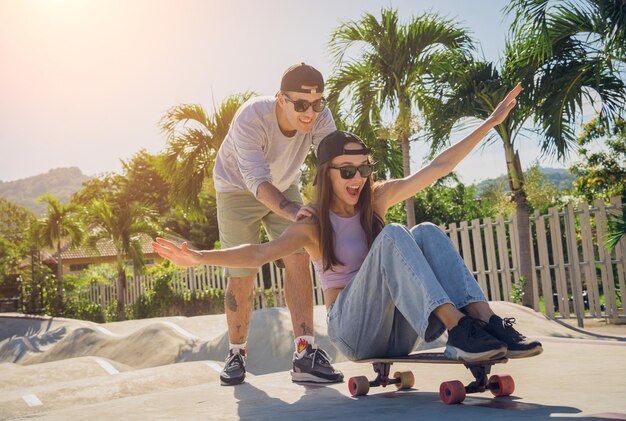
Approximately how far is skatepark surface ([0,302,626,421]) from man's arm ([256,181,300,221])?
1020mm

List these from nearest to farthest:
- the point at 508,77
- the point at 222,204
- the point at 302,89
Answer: the point at 302,89 → the point at 222,204 → the point at 508,77

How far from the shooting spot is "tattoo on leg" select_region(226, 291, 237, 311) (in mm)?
4734

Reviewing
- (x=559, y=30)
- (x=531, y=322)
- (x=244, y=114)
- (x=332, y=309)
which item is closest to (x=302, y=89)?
(x=244, y=114)

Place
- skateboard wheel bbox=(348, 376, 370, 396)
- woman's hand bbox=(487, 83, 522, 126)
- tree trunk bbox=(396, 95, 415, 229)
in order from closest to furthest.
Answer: skateboard wheel bbox=(348, 376, 370, 396) → woman's hand bbox=(487, 83, 522, 126) → tree trunk bbox=(396, 95, 415, 229)

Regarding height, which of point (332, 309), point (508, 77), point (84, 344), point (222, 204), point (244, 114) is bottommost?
point (84, 344)

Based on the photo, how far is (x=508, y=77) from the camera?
12.2 metres

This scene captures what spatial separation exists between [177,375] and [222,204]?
180 centimetres

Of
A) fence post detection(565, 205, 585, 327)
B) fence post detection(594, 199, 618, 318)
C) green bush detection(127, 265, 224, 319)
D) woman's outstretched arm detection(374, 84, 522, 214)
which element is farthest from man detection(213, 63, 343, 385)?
green bush detection(127, 265, 224, 319)

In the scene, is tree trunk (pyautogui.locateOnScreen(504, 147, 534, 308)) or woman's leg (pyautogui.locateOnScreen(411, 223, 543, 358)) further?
tree trunk (pyautogui.locateOnScreen(504, 147, 534, 308))

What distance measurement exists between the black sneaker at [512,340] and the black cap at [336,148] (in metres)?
1.19

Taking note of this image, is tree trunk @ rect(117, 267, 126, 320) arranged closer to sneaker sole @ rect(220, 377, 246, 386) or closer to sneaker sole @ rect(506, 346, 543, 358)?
sneaker sole @ rect(220, 377, 246, 386)

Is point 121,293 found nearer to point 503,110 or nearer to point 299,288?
point 299,288

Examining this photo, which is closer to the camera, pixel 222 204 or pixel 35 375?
pixel 222 204

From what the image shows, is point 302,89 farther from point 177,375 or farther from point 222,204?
point 177,375
